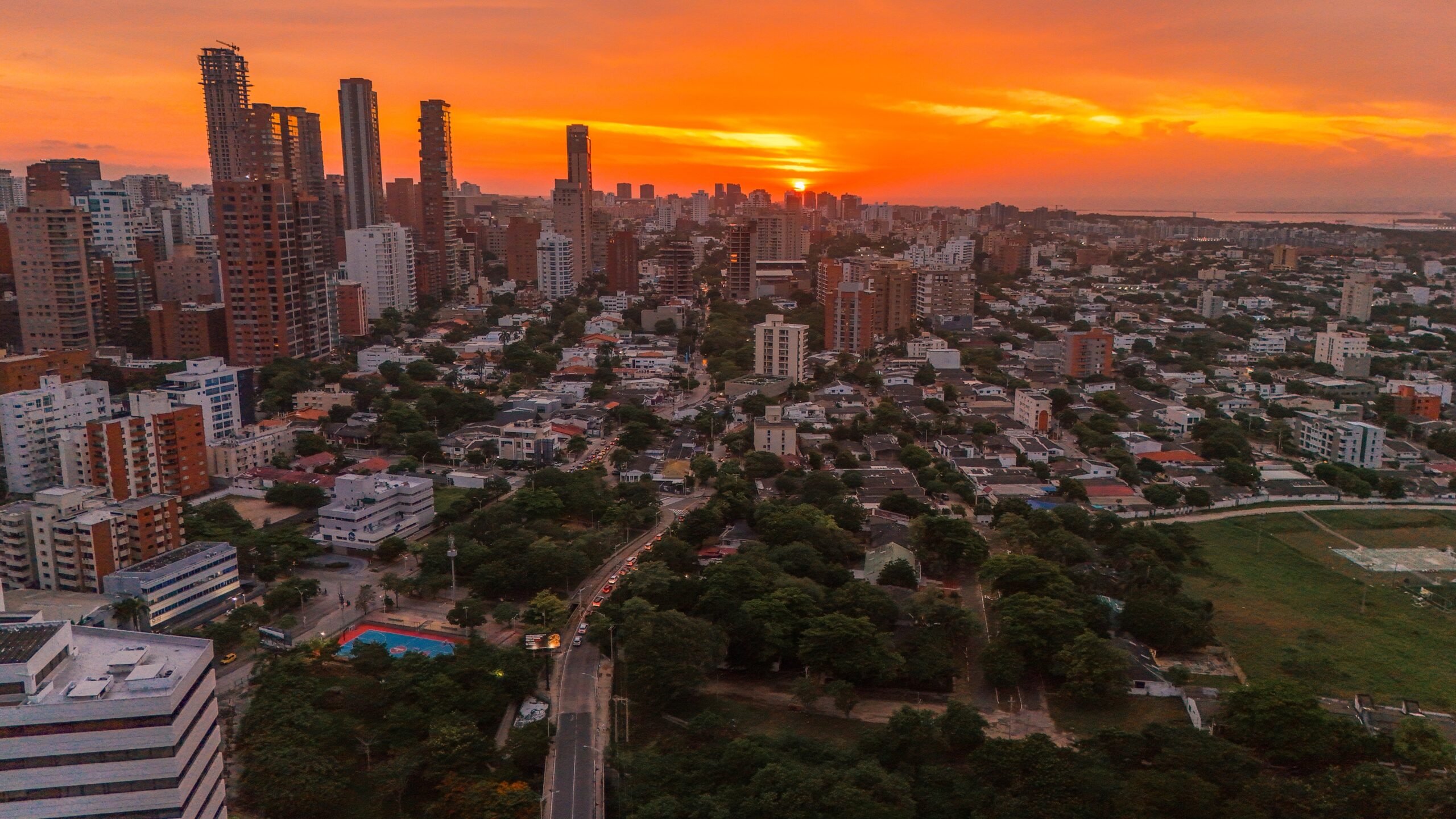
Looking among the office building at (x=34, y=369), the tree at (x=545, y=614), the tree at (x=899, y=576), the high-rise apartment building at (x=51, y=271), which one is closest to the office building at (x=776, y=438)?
the tree at (x=899, y=576)

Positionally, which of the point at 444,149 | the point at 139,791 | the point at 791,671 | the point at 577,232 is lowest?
the point at 791,671

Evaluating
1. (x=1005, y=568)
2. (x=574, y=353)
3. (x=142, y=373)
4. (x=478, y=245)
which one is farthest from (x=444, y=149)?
(x=1005, y=568)

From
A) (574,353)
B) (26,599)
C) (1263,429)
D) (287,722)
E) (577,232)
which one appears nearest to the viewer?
(287,722)

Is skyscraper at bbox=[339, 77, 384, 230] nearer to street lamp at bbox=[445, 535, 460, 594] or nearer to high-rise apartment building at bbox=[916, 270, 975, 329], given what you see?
high-rise apartment building at bbox=[916, 270, 975, 329]

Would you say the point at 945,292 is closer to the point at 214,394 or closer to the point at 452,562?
the point at 214,394

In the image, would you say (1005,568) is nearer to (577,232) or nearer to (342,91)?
(577,232)

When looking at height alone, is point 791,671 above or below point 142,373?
below

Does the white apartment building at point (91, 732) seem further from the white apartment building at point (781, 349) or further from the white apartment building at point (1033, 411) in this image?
the white apartment building at point (781, 349)

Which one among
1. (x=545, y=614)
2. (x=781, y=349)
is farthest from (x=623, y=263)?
(x=545, y=614)
